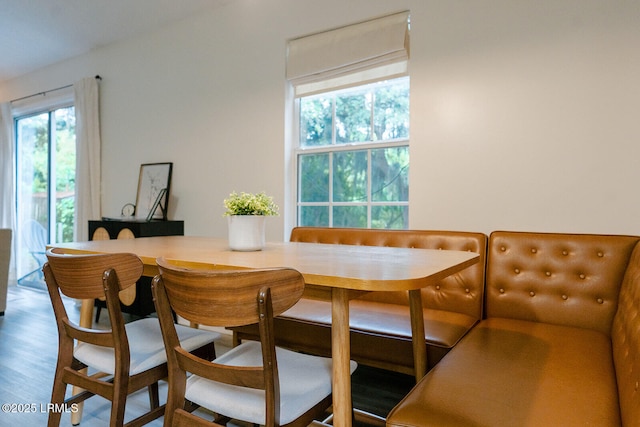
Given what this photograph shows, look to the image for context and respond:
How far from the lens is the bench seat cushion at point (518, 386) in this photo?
3.32 feet

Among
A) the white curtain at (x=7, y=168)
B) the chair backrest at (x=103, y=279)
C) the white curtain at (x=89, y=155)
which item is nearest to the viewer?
the chair backrest at (x=103, y=279)

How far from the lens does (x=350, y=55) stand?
274 cm

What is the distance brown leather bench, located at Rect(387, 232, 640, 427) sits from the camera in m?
1.03

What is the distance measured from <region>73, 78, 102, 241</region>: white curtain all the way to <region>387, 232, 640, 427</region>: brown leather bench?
400 cm

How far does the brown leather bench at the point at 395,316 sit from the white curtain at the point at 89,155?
2896mm

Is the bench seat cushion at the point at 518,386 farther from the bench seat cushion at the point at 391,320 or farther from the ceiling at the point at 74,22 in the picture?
the ceiling at the point at 74,22

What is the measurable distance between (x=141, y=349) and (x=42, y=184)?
15.6ft

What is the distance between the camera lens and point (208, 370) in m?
0.98

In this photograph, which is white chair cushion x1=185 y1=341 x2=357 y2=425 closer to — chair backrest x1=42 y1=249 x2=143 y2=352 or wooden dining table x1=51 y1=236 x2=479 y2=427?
wooden dining table x1=51 y1=236 x2=479 y2=427

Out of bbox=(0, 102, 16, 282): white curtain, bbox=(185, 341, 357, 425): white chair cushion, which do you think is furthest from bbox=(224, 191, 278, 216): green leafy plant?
bbox=(0, 102, 16, 282): white curtain

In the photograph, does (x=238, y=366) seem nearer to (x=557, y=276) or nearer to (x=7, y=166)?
(x=557, y=276)

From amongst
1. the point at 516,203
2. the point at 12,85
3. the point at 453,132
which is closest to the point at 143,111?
the point at 12,85

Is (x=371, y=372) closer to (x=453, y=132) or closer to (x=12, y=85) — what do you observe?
(x=453, y=132)

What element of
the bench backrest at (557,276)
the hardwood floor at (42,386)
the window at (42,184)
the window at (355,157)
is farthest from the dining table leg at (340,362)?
the window at (42,184)
